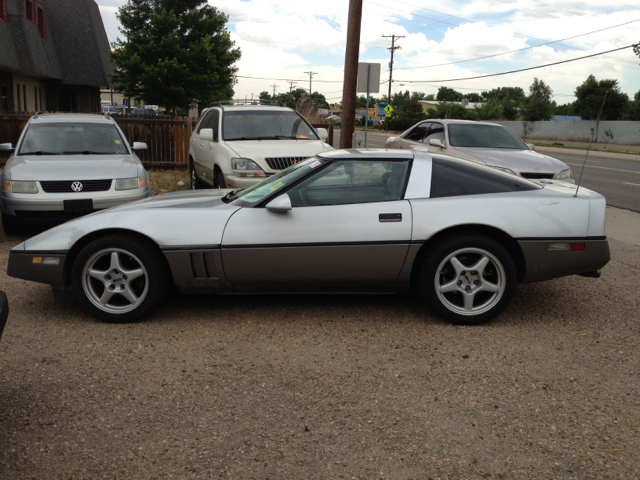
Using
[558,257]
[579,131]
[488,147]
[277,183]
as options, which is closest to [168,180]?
[488,147]

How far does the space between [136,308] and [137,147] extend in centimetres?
518

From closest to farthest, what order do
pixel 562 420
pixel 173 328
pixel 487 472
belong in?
1. pixel 487 472
2. pixel 562 420
3. pixel 173 328

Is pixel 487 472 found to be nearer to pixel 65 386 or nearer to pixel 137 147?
pixel 65 386

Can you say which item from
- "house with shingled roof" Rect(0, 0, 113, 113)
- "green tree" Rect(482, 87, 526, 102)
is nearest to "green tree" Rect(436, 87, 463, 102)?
"green tree" Rect(482, 87, 526, 102)

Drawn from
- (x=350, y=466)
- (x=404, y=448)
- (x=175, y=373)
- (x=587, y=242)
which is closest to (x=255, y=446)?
(x=350, y=466)

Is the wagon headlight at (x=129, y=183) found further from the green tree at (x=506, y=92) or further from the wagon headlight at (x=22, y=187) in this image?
the green tree at (x=506, y=92)

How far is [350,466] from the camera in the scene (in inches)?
111

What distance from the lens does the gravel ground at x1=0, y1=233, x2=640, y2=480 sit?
9.40 ft

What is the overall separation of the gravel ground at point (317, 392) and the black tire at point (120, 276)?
137 mm

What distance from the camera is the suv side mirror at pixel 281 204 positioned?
4508 millimetres

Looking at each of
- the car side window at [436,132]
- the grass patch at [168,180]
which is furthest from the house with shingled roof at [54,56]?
the car side window at [436,132]

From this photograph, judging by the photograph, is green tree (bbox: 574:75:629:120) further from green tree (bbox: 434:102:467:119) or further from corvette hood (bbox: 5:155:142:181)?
corvette hood (bbox: 5:155:142:181)

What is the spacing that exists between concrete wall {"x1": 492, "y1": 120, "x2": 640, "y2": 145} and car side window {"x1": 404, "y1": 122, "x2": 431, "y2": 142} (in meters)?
31.8

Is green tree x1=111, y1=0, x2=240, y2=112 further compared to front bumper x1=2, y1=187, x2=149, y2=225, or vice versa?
green tree x1=111, y1=0, x2=240, y2=112
